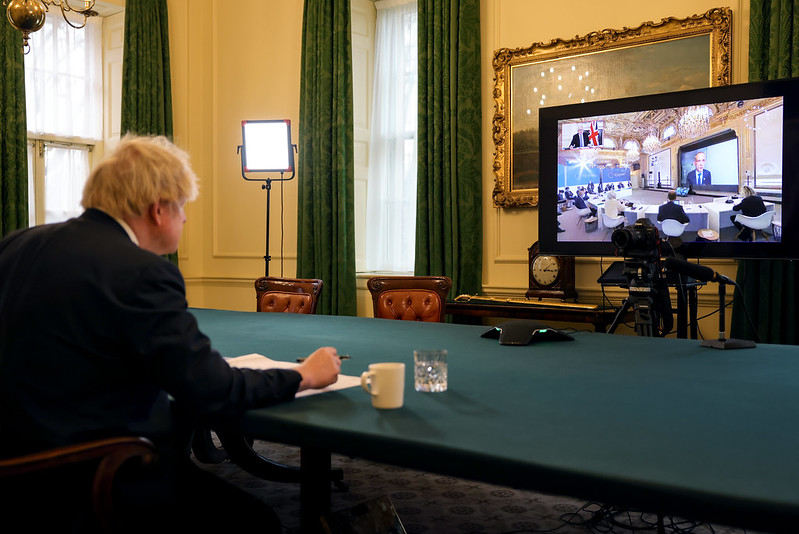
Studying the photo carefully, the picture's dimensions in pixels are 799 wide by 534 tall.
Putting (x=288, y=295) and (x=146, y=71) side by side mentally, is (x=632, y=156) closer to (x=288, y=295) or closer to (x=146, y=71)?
(x=288, y=295)

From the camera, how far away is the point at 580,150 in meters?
4.02

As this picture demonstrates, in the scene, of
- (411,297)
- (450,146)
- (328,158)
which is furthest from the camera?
(328,158)

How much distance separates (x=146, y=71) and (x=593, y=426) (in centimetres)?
551

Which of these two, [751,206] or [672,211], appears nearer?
[751,206]

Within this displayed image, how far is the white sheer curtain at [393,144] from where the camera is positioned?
5.49 meters

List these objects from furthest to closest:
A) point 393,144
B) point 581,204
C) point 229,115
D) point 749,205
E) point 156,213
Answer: point 229,115, point 393,144, point 581,204, point 749,205, point 156,213

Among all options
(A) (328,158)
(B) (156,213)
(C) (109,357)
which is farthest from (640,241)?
(A) (328,158)

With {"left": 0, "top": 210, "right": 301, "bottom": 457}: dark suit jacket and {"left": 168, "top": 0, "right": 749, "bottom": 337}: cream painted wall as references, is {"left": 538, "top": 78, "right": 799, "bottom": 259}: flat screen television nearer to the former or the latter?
{"left": 168, "top": 0, "right": 749, "bottom": 337}: cream painted wall

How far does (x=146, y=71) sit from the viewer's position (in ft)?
19.0

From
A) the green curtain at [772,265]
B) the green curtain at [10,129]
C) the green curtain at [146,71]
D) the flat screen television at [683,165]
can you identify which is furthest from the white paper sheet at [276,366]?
the green curtain at [146,71]

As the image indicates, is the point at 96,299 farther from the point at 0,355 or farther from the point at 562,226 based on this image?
the point at 562,226

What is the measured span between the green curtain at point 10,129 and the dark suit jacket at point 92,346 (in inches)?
169

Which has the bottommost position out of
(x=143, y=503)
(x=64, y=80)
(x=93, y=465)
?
(x=143, y=503)

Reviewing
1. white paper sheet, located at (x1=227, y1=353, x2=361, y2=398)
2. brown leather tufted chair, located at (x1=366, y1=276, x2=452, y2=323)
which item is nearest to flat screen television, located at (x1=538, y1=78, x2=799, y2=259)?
brown leather tufted chair, located at (x1=366, y1=276, x2=452, y2=323)
